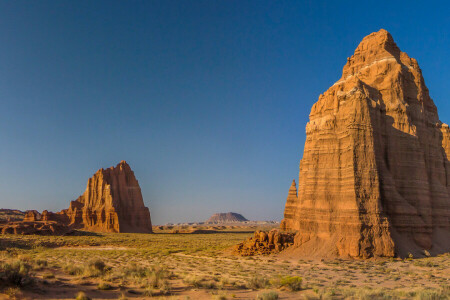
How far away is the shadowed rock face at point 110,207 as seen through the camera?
82.7 meters

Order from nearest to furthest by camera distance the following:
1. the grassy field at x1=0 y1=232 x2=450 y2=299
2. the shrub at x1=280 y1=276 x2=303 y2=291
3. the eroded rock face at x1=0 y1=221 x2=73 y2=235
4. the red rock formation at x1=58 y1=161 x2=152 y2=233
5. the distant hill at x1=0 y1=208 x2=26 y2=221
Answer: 1. the grassy field at x1=0 y1=232 x2=450 y2=299
2. the shrub at x1=280 y1=276 x2=303 y2=291
3. the eroded rock face at x1=0 y1=221 x2=73 y2=235
4. the red rock formation at x1=58 y1=161 x2=152 y2=233
5. the distant hill at x1=0 y1=208 x2=26 y2=221

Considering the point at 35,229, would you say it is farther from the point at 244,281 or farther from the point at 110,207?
the point at 244,281

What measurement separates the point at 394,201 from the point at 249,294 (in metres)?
20.5

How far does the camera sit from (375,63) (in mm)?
34750

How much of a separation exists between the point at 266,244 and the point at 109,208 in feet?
200

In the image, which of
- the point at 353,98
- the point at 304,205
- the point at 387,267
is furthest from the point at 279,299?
the point at 353,98

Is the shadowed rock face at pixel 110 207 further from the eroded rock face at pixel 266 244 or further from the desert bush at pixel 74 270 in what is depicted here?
the desert bush at pixel 74 270

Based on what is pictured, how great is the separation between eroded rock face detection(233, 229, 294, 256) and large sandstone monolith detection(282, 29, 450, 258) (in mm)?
1665

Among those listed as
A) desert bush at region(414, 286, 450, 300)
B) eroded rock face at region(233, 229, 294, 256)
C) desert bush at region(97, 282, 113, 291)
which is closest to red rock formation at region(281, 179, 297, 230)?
eroded rock face at region(233, 229, 294, 256)

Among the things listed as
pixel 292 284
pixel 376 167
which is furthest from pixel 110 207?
pixel 292 284

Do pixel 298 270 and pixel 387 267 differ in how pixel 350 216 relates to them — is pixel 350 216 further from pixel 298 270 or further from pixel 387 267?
pixel 298 270

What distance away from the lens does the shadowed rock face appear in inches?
3255

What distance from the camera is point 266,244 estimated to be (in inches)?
1297

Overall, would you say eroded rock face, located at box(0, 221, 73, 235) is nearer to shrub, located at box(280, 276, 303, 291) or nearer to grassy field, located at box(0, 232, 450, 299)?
grassy field, located at box(0, 232, 450, 299)
